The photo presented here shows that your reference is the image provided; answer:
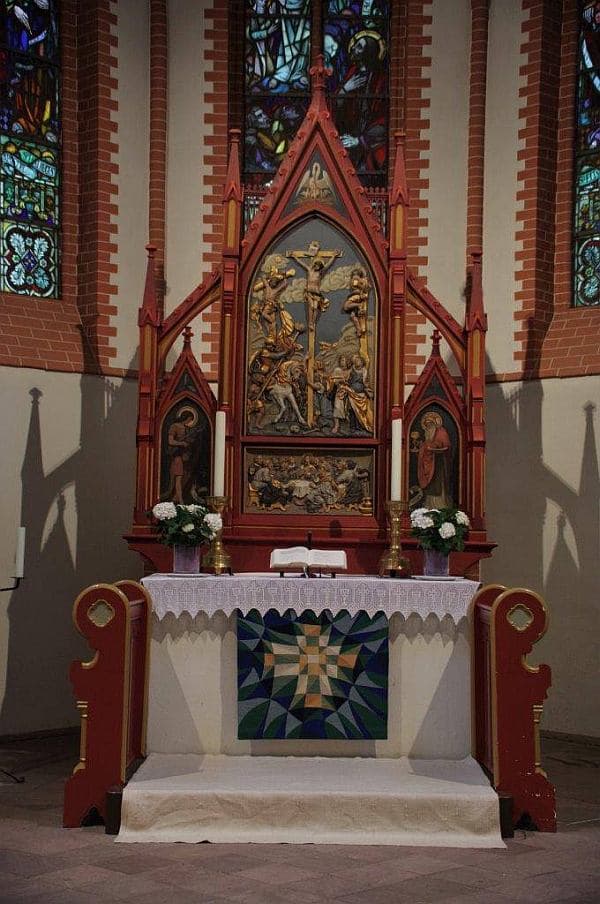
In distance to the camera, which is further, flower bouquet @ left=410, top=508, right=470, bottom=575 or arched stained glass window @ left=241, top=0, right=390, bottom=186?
arched stained glass window @ left=241, top=0, right=390, bottom=186

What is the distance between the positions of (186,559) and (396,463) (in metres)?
1.48

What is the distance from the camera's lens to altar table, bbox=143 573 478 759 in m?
7.55

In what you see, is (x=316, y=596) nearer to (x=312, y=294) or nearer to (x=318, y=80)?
(x=312, y=294)

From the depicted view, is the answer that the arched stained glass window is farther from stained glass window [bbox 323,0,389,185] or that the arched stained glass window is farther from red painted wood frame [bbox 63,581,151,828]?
red painted wood frame [bbox 63,581,151,828]

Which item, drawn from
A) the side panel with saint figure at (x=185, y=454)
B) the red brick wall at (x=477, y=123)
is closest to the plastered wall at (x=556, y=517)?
the red brick wall at (x=477, y=123)

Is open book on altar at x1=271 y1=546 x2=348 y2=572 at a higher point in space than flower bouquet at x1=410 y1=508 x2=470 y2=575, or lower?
lower

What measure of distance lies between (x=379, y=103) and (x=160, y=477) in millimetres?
4246

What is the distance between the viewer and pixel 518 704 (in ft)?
22.8

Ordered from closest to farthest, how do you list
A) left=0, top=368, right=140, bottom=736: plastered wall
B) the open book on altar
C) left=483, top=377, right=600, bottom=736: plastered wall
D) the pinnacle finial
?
the open book on altar < the pinnacle finial < left=0, top=368, right=140, bottom=736: plastered wall < left=483, top=377, right=600, bottom=736: plastered wall

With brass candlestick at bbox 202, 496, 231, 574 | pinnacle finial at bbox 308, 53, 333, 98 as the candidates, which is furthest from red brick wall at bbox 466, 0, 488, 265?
brass candlestick at bbox 202, 496, 231, 574

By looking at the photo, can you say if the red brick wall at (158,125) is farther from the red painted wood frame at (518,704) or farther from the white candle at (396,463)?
the red painted wood frame at (518,704)

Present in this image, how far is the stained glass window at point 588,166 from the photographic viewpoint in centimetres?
1074

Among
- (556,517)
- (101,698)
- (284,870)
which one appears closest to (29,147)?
(556,517)

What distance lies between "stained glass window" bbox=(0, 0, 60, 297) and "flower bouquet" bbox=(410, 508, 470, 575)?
4.21m
